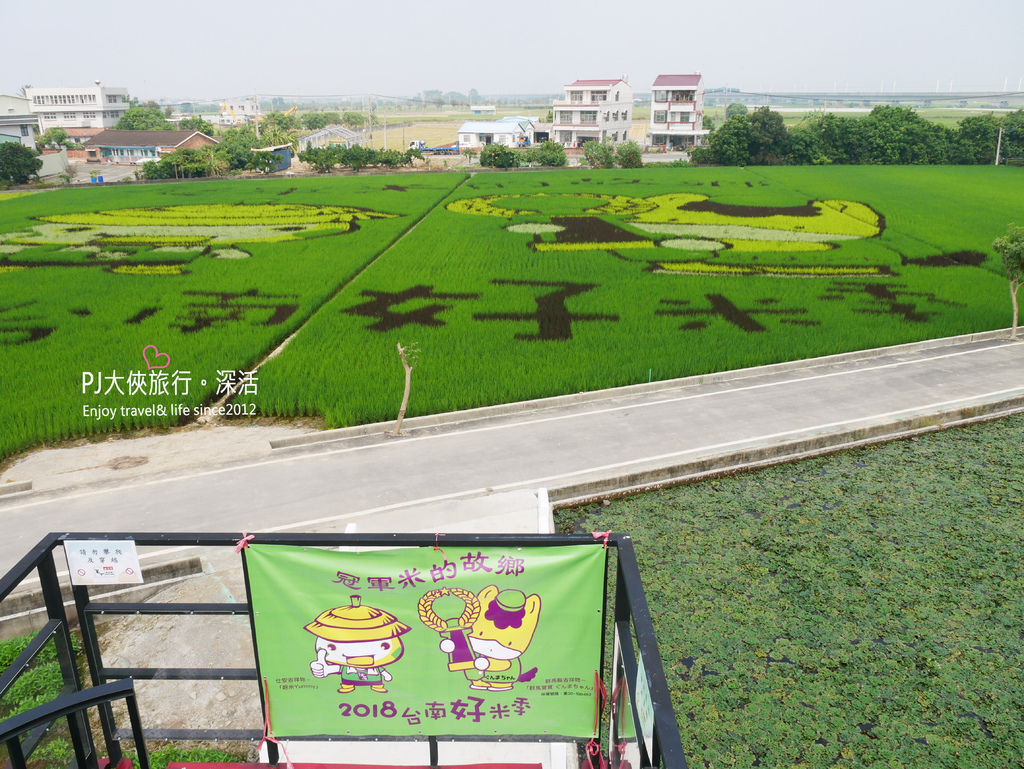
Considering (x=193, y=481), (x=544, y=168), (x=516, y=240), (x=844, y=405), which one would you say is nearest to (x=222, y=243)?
(x=516, y=240)

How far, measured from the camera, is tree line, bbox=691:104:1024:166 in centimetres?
5488

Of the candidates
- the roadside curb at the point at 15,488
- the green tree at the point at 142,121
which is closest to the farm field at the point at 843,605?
the roadside curb at the point at 15,488

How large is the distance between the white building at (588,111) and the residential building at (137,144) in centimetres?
3159

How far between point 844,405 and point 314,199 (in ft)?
102

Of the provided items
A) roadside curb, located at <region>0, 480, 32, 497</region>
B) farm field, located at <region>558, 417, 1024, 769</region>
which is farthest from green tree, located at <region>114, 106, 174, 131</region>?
farm field, located at <region>558, 417, 1024, 769</region>

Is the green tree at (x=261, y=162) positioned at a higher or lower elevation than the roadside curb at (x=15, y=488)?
higher

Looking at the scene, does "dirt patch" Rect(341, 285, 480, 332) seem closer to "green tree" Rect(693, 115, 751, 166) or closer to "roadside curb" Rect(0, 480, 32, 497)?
"roadside curb" Rect(0, 480, 32, 497)

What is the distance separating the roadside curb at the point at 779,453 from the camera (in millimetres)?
9797

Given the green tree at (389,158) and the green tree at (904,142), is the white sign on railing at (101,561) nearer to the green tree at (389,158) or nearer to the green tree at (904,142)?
the green tree at (389,158)

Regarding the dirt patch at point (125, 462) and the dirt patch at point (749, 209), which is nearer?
the dirt patch at point (125, 462)

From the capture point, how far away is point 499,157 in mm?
56188

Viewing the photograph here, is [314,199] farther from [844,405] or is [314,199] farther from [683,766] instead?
[683,766]

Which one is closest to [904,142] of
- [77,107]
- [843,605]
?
[843,605]

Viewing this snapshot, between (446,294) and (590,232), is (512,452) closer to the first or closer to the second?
(446,294)
